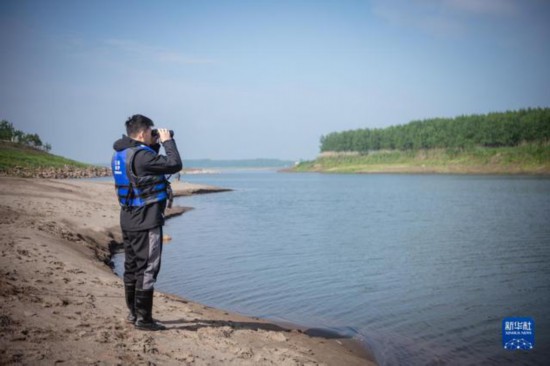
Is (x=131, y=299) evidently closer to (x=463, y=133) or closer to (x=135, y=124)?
(x=135, y=124)

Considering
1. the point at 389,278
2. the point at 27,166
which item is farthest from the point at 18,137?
the point at 389,278

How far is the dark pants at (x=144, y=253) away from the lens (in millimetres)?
6777

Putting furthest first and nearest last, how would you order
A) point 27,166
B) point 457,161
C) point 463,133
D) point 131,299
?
point 463,133
point 457,161
point 27,166
point 131,299

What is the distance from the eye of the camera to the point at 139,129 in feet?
22.8

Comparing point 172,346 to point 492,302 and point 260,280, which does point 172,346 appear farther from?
point 492,302

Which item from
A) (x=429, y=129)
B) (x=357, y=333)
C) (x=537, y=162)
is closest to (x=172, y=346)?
(x=357, y=333)

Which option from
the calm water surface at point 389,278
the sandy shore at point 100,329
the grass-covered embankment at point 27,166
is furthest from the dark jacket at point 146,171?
the grass-covered embankment at point 27,166

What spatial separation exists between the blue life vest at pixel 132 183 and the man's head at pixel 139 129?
0.61 feet

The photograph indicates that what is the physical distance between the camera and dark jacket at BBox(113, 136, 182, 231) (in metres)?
6.68

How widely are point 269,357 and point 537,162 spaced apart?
11407 cm

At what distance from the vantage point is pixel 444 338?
919 cm

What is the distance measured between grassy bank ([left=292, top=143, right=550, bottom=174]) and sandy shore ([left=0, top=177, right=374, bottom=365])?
106423mm

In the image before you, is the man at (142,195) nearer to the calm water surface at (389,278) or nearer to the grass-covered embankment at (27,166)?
the calm water surface at (389,278)

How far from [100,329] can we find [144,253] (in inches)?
51.4
